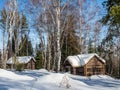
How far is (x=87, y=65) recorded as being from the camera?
45688 mm

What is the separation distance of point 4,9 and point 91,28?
14684 millimetres

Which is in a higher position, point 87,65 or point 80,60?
point 80,60

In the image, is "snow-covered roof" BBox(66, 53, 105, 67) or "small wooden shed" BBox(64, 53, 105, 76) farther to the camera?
"snow-covered roof" BBox(66, 53, 105, 67)

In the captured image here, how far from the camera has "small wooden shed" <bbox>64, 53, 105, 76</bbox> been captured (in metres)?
45.4

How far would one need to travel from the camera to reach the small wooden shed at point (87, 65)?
45406 millimetres

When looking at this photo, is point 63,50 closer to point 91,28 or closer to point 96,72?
point 91,28

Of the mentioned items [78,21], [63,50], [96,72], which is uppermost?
[78,21]

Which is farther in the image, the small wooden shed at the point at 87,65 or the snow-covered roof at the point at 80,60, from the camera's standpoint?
the snow-covered roof at the point at 80,60

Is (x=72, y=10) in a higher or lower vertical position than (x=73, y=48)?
higher

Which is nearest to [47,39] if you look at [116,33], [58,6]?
[58,6]

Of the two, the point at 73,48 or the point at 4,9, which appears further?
the point at 73,48

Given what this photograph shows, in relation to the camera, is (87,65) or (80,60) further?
(80,60)

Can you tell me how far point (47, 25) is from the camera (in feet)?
151

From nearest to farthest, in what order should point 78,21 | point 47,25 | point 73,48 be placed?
point 47,25
point 78,21
point 73,48
